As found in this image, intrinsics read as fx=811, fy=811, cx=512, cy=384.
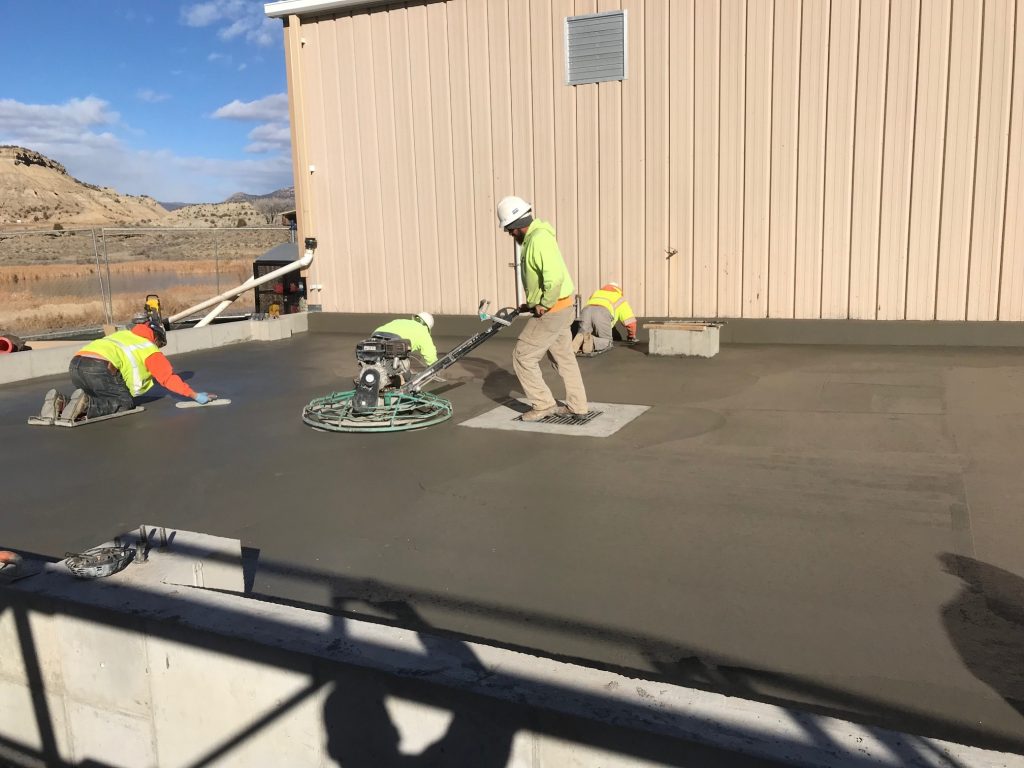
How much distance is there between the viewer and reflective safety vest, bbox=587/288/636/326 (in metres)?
11.1

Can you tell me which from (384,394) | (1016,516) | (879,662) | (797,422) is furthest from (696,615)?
(384,394)

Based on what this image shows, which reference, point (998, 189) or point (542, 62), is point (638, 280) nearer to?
point (542, 62)

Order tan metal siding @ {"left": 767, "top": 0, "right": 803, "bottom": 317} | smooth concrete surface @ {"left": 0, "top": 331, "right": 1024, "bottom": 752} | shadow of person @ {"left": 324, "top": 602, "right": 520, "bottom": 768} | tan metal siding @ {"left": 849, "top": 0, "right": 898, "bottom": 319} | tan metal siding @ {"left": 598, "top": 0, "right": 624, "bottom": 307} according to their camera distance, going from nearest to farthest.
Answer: shadow of person @ {"left": 324, "top": 602, "right": 520, "bottom": 768} → smooth concrete surface @ {"left": 0, "top": 331, "right": 1024, "bottom": 752} → tan metal siding @ {"left": 849, "top": 0, "right": 898, "bottom": 319} → tan metal siding @ {"left": 767, "top": 0, "right": 803, "bottom": 317} → tan metal siding @ {"left": 598, "top": 0, "right": 624, "bottom": 307}

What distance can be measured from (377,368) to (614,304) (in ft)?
15.4

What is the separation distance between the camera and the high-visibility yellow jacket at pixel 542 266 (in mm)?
6812

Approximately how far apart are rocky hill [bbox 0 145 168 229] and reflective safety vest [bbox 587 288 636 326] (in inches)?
2491

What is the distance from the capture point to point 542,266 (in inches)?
269

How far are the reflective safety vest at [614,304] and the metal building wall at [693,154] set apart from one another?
1.09 meters

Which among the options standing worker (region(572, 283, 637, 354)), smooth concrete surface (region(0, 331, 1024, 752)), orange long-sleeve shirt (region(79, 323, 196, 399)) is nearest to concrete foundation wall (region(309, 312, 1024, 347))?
standing worker (region(572, 283, 637, 354))

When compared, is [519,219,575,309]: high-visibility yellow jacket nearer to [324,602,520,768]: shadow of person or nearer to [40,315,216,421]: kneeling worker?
[40,315,216,421]: kneeling worker

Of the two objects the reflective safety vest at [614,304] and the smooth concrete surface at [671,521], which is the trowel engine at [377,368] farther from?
the reflective safety vest at [614,304]

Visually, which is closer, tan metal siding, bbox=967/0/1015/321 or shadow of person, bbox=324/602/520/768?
shadow of person, bbox=324/602/520/768

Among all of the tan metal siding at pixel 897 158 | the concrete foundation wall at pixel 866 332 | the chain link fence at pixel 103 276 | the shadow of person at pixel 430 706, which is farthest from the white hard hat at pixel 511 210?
the chain link fence at pixel 103 276

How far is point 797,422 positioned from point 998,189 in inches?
214
